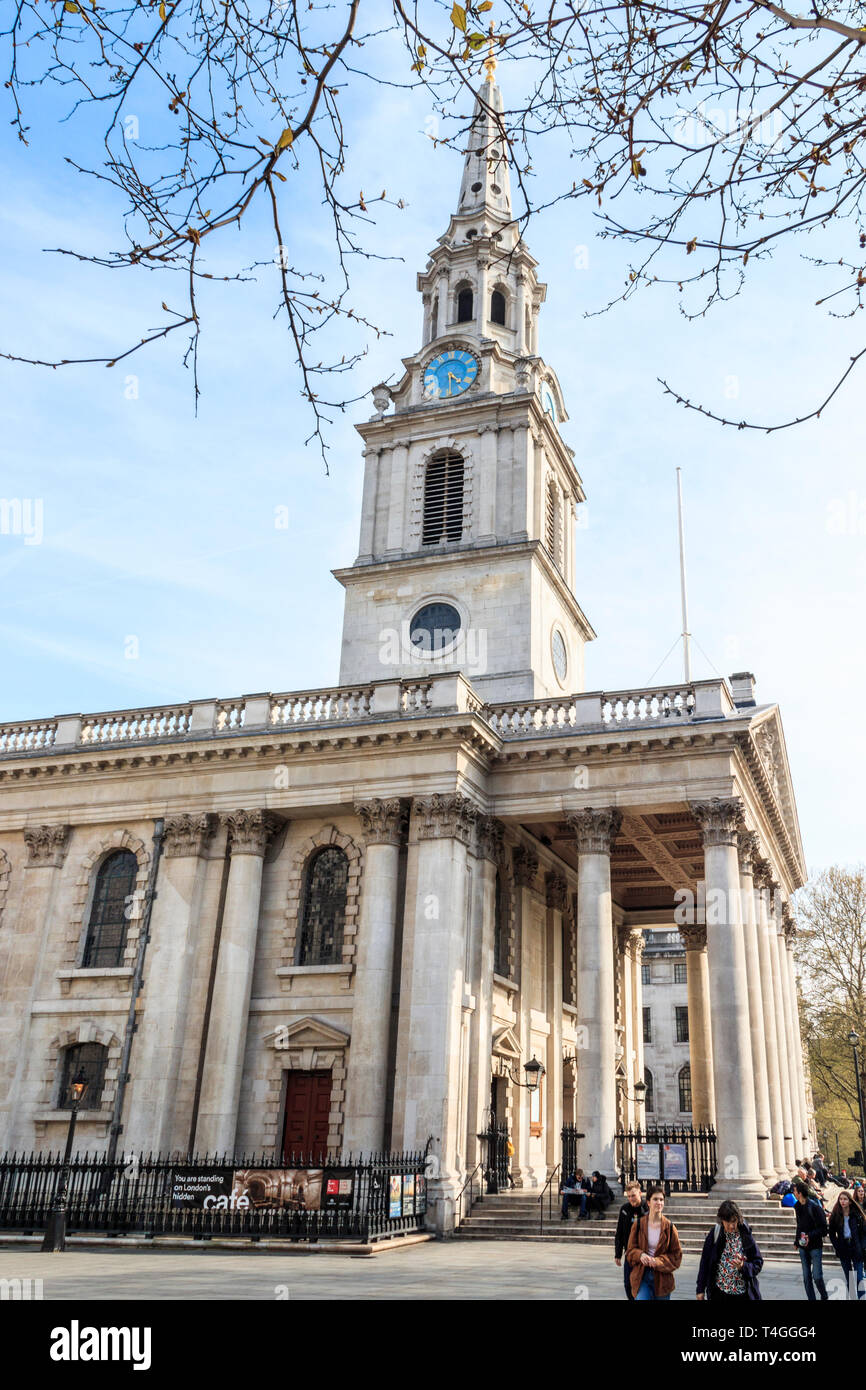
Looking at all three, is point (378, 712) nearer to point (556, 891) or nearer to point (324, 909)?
point (324, 909)

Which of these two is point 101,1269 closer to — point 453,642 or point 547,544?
point 453,642

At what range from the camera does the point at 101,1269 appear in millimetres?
16281

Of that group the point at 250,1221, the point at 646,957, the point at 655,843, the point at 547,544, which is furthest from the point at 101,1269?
the point at 646,957

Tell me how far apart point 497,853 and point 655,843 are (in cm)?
563

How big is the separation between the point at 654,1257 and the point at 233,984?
18.9m

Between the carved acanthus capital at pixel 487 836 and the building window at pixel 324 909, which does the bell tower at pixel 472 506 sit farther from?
the building window at pixel 324 909

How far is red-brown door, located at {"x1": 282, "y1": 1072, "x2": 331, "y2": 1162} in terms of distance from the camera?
25797 millimetres

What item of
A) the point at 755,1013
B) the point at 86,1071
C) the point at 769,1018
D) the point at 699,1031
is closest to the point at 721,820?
the point at 755,1013

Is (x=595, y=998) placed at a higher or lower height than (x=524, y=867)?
lower

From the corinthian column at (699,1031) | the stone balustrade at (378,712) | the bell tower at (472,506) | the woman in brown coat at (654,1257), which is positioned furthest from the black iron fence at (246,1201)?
the bell tower at (472,506)

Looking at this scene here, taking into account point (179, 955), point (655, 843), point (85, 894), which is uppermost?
point (655, 843)

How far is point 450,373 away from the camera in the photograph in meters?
40.4

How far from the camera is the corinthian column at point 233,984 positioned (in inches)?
1006
